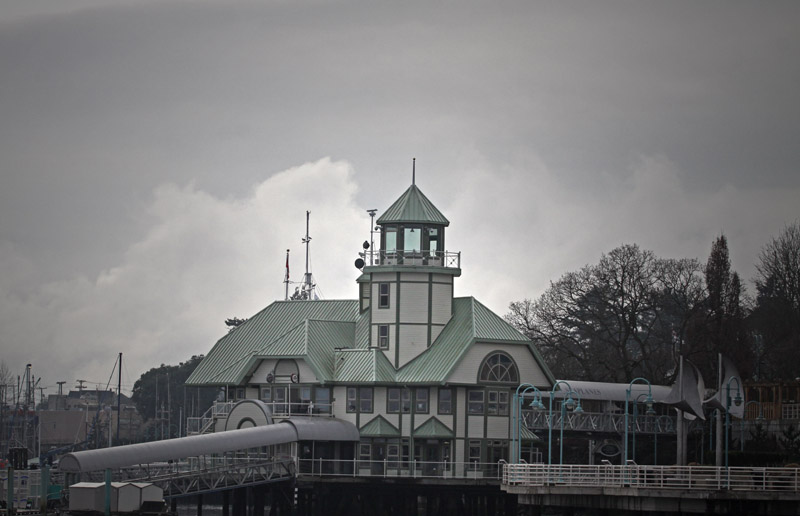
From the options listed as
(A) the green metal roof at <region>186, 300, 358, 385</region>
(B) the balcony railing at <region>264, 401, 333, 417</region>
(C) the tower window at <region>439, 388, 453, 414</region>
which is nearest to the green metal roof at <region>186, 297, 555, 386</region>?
(A) the green metal roof at <region>186, 300, 358, 385</region>

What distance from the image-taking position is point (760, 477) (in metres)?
55.0

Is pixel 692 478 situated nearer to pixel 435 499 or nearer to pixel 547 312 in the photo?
pixel 435 499

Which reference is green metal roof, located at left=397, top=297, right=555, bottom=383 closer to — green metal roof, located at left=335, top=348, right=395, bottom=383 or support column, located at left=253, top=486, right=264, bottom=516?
green metal roof, located at left=335, top=348, right=395, bottom=383

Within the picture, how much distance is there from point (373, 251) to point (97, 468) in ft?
70.3

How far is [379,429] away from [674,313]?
3146cm

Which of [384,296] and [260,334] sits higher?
[384,296]

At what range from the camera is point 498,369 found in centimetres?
7812

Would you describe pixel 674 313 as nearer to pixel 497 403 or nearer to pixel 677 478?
pixel 497 403

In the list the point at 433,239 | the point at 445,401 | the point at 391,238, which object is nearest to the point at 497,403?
the point at 445,401

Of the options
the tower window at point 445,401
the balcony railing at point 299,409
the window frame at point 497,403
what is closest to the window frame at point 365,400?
the balcony railing at point 299,409

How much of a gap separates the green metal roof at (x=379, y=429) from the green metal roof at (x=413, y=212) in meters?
10.8

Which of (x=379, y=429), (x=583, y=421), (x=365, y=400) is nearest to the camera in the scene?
(x=379, y=429)

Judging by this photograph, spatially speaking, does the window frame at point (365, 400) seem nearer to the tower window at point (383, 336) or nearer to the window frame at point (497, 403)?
the tower window at point (383, 336)

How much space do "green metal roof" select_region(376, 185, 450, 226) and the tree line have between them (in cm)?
1748
